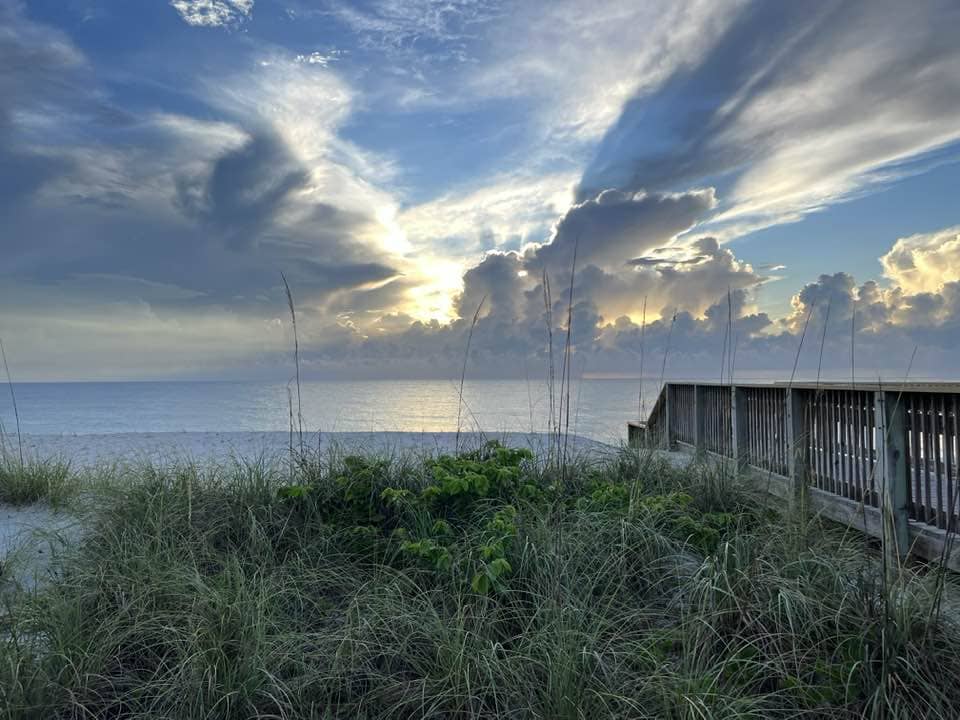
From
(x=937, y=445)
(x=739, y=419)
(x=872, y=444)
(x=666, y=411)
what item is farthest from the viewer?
(x=666, y=411)

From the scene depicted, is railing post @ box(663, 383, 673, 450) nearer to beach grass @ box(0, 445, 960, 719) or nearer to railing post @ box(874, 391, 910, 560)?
railing post @ box(874, 391, 910, 560)

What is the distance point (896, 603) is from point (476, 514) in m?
2.57

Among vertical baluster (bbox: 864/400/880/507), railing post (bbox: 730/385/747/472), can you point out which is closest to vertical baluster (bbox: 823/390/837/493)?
vertical baluster (bbox: 864/400/880/507)

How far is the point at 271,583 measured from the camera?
3525 millimetres

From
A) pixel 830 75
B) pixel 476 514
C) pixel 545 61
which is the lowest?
pixel 476 514

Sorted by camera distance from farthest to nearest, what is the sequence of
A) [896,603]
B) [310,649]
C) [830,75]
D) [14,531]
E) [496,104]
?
[496,104] → [830,75] → [14,531] → [310,649] → [896,603]

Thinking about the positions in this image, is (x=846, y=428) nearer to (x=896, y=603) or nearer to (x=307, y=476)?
(x=896, y=603)

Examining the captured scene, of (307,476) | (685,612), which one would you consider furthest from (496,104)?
(685,612)

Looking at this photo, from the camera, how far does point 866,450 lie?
473 cm

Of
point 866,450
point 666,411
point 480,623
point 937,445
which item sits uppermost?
point 937,445

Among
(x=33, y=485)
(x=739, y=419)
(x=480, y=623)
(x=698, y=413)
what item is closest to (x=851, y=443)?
(x=739, y=419)

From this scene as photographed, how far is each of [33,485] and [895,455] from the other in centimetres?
807

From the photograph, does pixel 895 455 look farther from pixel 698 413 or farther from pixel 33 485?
pixel 33 485

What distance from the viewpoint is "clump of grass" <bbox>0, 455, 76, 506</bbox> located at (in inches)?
253
